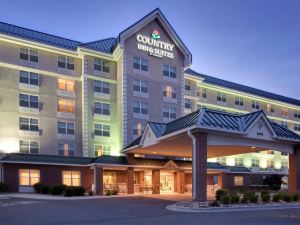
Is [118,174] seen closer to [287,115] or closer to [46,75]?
[46,75]

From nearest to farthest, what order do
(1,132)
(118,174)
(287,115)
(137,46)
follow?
(1,132), (118,174), (137,46), (287,115)

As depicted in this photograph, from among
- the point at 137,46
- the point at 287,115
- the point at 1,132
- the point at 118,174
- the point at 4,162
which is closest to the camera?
the point at 4,162

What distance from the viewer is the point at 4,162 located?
104ft

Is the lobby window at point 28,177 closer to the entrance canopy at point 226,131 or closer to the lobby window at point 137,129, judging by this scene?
the lobby window at point 137,129

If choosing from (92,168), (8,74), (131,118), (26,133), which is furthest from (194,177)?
(8,74)

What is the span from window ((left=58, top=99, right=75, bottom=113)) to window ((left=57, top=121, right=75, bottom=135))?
157 centimetres

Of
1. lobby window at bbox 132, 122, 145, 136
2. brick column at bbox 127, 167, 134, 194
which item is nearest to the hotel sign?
lobby window at bbox 132, 122, 145, 136

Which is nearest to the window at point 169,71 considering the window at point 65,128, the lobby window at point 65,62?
the lobby window at point 65,62

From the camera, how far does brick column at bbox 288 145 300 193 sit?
26.0 meters

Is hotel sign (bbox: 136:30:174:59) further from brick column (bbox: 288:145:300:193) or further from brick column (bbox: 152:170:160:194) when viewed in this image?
brick column (bbox: 288:145:300:193)

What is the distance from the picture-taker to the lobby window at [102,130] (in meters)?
39.8

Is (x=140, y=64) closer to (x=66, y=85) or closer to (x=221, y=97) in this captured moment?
(x=66, y=85)

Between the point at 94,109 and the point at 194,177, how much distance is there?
70.9 feet

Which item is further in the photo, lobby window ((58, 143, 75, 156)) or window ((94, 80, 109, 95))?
window ((94, 80, 109, 95))
